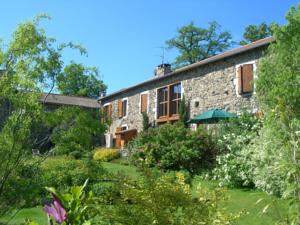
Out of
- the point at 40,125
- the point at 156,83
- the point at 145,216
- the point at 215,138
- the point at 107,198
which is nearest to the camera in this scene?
the point at 145,216

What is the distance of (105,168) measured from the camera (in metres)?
7.21

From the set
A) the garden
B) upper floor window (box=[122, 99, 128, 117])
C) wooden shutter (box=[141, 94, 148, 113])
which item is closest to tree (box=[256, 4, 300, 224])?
the garden

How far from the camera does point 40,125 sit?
5566 millimetres

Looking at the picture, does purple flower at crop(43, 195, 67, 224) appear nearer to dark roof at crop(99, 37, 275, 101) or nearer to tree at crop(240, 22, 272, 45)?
dark roof at crop(99, 37, 275, 101)

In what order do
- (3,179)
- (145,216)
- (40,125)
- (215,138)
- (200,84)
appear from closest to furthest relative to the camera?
(145,216), (3,179), (40,125), (215,138), (200,84)

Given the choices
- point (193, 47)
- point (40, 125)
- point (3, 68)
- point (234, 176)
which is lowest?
point (234, 176)

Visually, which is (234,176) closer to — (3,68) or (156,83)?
(3,68)

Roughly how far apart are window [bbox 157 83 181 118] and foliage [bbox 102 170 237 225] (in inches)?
846

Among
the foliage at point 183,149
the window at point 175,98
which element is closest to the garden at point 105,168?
the foliage at point 183,149

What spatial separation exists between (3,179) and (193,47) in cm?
4259

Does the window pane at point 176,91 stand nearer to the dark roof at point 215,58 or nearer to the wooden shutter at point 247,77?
the dark roof at point 215,58

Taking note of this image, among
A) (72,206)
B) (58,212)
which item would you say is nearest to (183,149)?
(72,206)

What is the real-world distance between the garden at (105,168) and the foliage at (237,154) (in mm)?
37

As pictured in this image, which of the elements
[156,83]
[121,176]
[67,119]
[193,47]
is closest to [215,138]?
[156,83]
